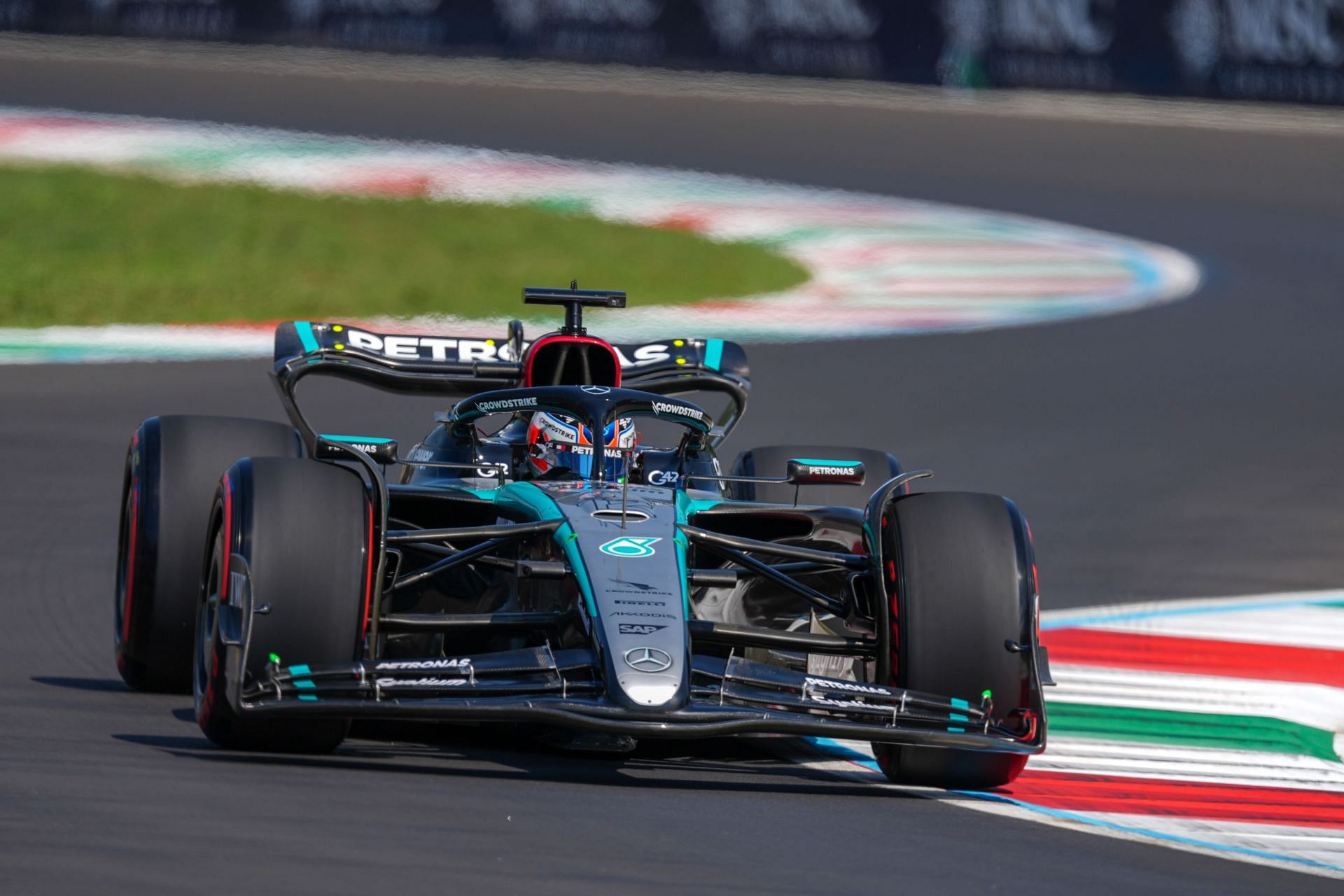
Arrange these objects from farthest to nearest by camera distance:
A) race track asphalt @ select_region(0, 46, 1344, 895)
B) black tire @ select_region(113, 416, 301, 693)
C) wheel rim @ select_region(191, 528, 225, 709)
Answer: black tire @ select_region(113, 416, 301, 693) → wheel rim @ select_region(191, 528, 225, 709) → race track asphalt @ select_region(0, 46, 1344, 895)

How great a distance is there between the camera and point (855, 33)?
27.0 m

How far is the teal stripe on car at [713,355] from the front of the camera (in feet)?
30.9

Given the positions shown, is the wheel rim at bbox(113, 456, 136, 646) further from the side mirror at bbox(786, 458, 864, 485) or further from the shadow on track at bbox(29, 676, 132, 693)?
the side mirror at bbox(786, 458, 864, 485)

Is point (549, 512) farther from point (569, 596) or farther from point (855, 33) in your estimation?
point (855, 33)

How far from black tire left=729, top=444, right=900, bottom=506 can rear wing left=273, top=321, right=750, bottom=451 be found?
168mm

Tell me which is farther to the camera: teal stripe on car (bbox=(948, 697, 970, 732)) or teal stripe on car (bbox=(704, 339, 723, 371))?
teal stripe on car (bbox=(704, 339, 723, 371))

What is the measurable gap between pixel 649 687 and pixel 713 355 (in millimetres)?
3505

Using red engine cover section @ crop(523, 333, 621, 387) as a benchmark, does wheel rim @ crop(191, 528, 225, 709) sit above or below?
below

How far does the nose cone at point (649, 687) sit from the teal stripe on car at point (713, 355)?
11.2 feet

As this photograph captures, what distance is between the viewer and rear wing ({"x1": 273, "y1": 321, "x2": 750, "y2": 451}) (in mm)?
9164

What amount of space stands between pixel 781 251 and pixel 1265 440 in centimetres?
796

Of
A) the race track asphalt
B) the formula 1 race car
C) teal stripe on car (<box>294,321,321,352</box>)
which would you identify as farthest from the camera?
teal stripe on car (<box>294,321,321,352</box>)

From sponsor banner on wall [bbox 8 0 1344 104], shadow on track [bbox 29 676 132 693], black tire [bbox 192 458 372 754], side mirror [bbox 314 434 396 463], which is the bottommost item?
shadow on track [bbox 29 676 132 693]

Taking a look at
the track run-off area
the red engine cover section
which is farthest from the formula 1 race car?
the track run-off area
